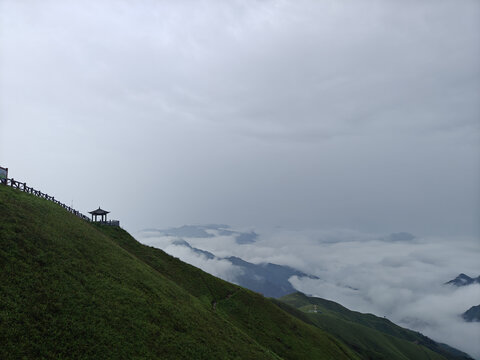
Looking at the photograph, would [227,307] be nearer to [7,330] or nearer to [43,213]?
[43,213]

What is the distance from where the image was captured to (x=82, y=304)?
2859 centimetres

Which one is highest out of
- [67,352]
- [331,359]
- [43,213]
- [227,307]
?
[43,213]

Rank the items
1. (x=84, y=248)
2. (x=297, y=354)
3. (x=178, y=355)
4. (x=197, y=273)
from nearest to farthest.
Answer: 1. (x=178, y=355)
2. (x=84, y=248)
3. (x=297, y=354)
4. (x=197, y=273)

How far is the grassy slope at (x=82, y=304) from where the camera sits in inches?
935

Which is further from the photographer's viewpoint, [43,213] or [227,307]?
[227,307]

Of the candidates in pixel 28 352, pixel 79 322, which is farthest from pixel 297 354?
pixel 28 352

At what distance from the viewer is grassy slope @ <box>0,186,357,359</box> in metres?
23.8

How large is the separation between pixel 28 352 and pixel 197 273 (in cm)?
5891

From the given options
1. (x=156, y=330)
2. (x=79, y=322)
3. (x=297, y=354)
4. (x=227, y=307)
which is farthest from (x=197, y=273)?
(x=79, y=322)

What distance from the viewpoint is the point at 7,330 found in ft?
72.1

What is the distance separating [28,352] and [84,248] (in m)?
20.3

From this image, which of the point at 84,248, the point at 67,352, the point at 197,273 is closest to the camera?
the point at 67,352

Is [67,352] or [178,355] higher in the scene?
[67,352]

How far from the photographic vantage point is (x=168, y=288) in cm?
4647
